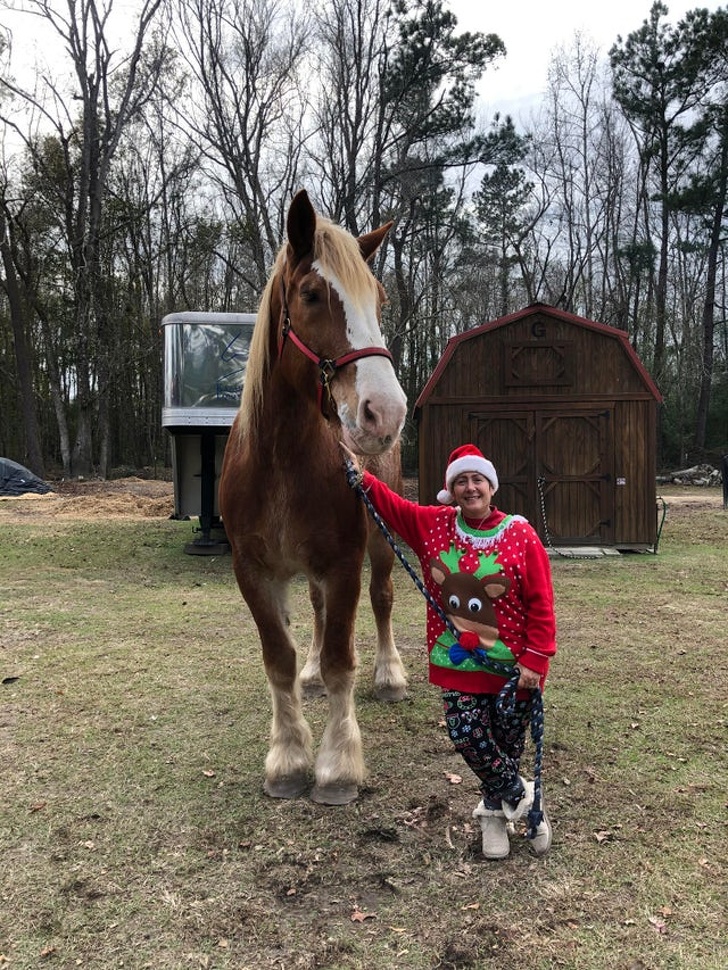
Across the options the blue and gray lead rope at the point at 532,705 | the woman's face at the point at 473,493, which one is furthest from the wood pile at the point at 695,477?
the woman's face at the point at 473,493

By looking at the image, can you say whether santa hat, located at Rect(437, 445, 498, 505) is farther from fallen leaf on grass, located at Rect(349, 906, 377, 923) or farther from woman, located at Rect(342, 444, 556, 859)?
fallen leaf on grass, located at Rect(349, 906, 377, 923)

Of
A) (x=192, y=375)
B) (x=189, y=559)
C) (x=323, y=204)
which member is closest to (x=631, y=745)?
(x=189, y=559)

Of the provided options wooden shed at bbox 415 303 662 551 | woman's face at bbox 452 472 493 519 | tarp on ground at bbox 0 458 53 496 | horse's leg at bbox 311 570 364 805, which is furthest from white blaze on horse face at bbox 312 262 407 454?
tarp on ground at bbox 0 458 53 496

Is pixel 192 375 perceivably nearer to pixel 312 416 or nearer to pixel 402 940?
pixel 312 416

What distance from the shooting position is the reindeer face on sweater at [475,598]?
2268 millimetres

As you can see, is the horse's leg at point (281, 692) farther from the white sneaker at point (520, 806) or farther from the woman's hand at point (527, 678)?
the woman's hand at point (527, 678)

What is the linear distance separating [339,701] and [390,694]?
1170mm

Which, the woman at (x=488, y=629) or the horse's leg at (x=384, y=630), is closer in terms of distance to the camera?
the woman at (x=488, y=629)

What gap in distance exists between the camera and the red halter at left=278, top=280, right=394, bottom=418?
2.16 metres

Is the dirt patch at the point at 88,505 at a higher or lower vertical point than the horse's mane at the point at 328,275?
lower

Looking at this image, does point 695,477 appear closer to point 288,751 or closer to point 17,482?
point 17,482

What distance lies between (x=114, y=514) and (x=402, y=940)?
1247 centimetres

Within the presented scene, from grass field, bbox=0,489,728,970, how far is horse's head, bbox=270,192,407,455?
4.78ft

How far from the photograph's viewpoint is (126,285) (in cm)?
2533
